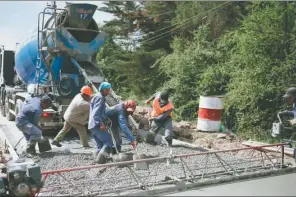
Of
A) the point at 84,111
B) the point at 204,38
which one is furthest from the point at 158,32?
the point at 84,111

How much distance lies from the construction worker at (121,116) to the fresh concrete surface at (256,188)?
200 centimetres

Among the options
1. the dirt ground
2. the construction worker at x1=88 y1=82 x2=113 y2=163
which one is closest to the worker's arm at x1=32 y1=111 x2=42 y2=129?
the construction worker at x1=88 y1=82 x2=113 y2=163

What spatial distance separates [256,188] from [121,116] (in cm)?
281

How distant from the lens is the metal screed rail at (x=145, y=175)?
5316mm

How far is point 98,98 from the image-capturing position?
710cm

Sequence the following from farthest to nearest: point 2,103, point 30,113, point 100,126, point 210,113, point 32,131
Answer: point 2,103
point 210,113
point 30,113
point 32,131
point 100,126

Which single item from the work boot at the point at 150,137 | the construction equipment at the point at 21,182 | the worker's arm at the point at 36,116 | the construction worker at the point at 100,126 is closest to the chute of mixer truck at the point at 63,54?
the worker's arm at the point at 36,116

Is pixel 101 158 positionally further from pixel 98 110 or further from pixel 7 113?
pixel 7 113

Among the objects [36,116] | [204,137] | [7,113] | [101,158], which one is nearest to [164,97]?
[204,137]

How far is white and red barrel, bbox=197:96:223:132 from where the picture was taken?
34.9ft

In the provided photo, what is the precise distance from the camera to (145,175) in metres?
6.32

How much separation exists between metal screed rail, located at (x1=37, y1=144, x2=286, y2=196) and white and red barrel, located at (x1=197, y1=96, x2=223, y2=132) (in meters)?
3.05

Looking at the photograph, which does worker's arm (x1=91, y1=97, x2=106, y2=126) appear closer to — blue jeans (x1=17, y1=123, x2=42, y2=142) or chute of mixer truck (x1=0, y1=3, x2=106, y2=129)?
blue jeans (x1=17, y1=123, x2=42, y2=142)

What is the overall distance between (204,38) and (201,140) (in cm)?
575
